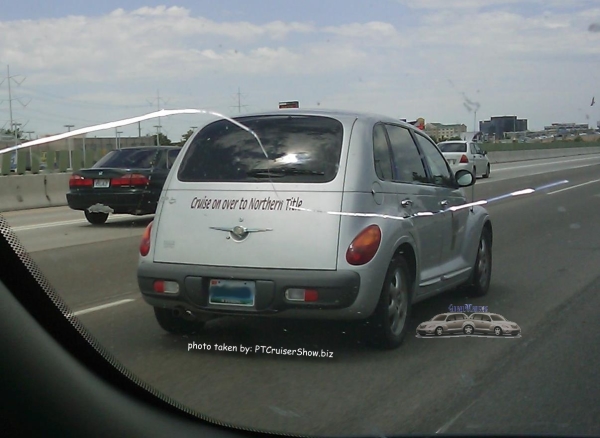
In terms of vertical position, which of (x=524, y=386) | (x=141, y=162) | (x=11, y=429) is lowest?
(x=524, y=386)

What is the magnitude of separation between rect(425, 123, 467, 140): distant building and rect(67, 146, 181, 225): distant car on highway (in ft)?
5.93

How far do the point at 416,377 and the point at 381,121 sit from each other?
152 cm

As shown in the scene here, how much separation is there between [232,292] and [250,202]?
53 centimetres

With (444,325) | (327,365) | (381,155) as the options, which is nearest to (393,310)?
(444,325)

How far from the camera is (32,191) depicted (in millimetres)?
4180

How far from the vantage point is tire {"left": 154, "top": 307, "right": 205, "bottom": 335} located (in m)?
4.56

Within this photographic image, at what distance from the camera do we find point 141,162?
4.19 meters

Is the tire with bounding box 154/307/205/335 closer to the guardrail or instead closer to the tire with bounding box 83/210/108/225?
the tire with bounding box 83/210/108/225

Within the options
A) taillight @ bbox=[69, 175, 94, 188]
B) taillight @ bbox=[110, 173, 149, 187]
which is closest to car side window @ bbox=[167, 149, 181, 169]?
taillight @ bbox=[110, 173, 149, 187]

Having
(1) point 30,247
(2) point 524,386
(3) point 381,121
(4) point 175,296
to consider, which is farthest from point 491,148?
(1) point 30,247

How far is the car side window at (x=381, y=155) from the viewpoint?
195 inches

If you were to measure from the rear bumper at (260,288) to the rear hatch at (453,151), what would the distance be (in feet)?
7.31

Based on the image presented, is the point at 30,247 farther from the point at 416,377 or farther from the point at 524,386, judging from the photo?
the point at 524,386

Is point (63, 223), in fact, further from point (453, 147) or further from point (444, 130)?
point (453, 147)
